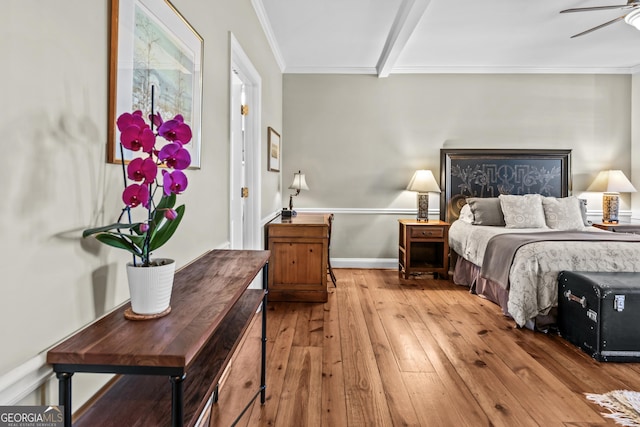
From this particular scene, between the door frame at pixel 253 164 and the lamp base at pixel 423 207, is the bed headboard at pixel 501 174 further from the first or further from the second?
the door frame at pixel 253 164

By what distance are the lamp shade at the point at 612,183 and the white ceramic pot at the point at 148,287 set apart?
5.42 meters

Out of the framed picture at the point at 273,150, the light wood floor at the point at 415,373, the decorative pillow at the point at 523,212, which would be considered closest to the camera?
the light wood floor at the point at 415,373

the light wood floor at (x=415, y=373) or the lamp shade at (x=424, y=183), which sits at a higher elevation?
the lamp shade at (x=424, y=183)

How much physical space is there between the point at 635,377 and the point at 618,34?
3.51m

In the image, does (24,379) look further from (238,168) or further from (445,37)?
(445,37)

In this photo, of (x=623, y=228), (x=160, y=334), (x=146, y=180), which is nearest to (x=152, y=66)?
(x=146, y=180)

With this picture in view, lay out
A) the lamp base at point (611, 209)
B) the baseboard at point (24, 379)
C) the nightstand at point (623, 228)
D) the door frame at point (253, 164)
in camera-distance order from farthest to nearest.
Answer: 1. the lamp base at point (611, 209)
2. the nightstand at point (623, 228)
3. the door frame at point (253, 164)
4. the baseboard at point (24, 379)

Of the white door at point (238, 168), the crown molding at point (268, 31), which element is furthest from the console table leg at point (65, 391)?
the crown molding at point (268, 31)

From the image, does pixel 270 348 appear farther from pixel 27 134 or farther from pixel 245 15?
pixel 245 15

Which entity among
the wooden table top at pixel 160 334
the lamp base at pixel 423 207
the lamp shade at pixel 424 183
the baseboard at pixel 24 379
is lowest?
the baseboard at pixel 24 379

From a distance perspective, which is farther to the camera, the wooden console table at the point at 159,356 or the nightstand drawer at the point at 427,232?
the nightstand drawer at the point at 427,232

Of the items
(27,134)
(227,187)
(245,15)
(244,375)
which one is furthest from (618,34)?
(27,134)

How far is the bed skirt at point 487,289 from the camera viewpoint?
289 centimetres

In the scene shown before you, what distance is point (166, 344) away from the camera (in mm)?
807
